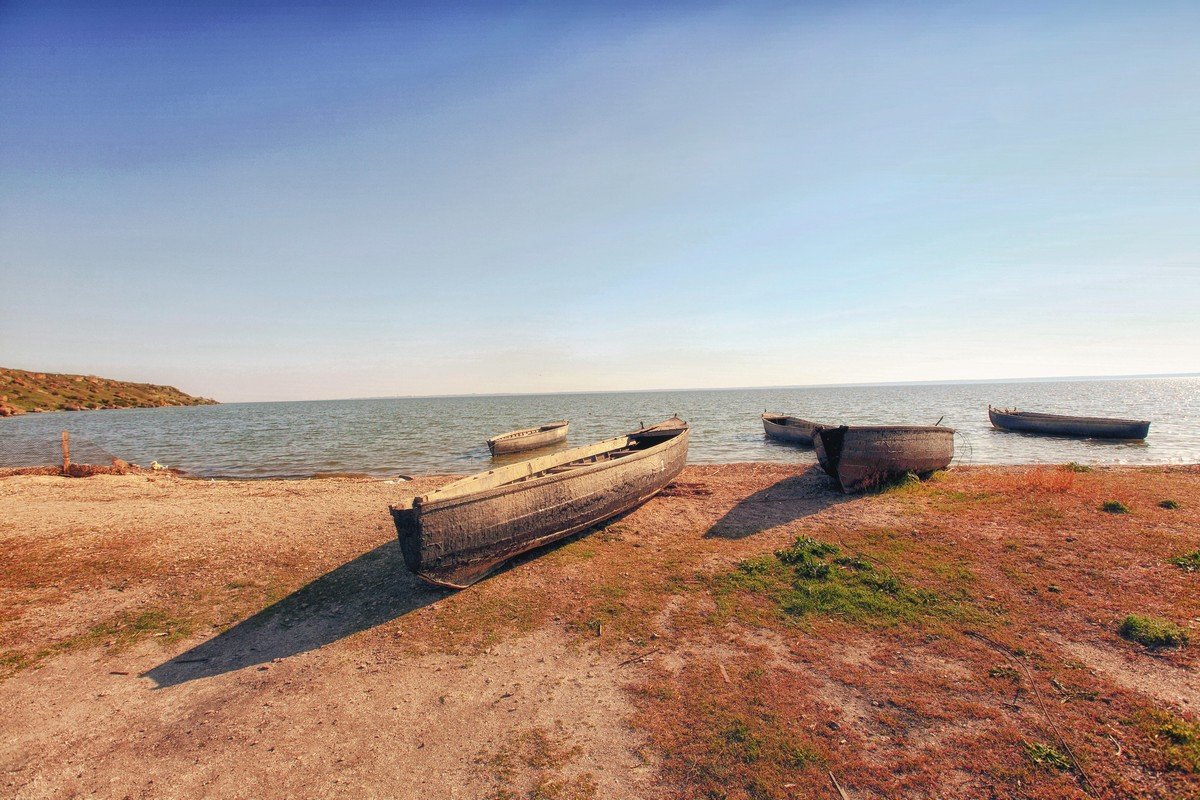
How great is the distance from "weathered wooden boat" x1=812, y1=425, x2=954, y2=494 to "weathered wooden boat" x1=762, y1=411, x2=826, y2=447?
1353 cm

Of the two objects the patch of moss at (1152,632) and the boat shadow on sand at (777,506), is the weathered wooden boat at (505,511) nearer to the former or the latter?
the boat shadow on sand at (777,506)

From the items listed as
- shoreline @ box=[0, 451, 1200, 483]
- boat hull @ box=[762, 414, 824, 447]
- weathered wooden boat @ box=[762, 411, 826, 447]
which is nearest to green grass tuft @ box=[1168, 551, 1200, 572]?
shoreline @ box=[0, 451, 1200, 483]

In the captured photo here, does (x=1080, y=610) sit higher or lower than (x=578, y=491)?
lower

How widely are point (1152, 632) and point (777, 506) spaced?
7.87 metres

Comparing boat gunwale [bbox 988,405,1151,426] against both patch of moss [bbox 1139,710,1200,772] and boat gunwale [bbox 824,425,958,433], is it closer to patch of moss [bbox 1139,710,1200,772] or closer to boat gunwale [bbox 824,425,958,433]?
boat gunwale [bbox 824,425,958,433]

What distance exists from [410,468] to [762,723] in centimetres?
2428

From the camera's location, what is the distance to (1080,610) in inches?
280

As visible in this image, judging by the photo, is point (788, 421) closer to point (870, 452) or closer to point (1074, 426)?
point (1074, 426)

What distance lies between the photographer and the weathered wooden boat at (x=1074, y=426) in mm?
30062

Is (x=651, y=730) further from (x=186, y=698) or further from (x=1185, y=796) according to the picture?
(x=186, y=698)

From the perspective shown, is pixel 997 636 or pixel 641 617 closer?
pixel 997 636

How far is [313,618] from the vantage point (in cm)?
830

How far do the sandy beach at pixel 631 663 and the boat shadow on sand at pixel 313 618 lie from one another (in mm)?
51

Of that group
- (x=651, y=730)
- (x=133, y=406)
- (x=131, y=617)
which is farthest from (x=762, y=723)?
(x=133, y=406)
